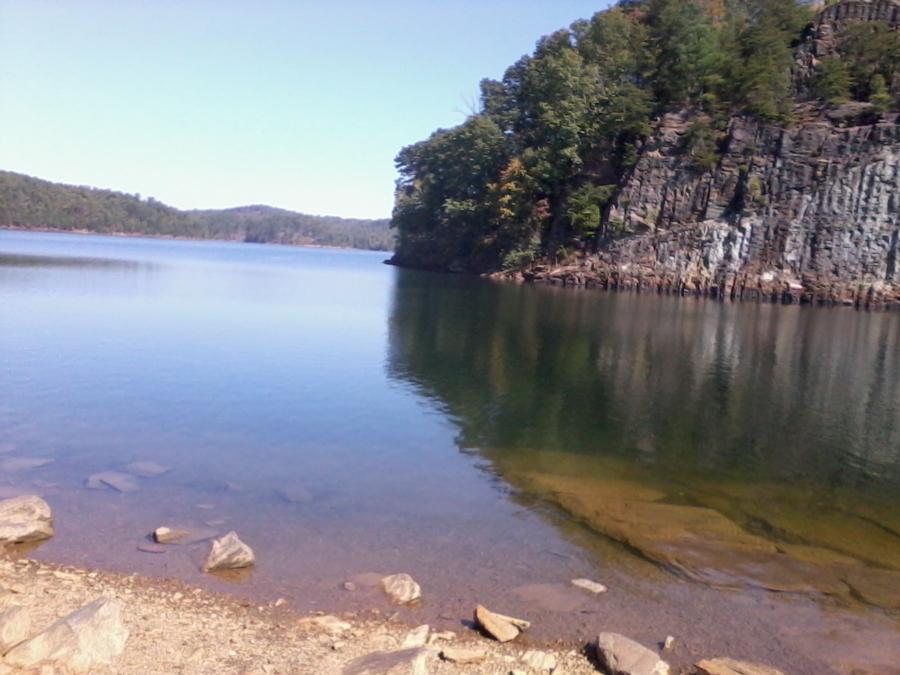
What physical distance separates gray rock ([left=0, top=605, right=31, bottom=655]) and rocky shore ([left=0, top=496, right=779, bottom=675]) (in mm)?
10

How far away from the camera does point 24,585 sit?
9.91 m

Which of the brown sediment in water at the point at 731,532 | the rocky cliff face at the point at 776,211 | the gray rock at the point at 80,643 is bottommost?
the brown sediment in water at the point at 731,532

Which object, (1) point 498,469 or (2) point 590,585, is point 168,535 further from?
(1) point 498,469

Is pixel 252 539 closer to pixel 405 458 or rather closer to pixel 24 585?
pixel 24 585

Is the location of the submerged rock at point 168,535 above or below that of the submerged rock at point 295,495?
above

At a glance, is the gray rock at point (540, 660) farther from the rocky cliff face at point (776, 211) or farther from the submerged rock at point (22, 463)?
the rocky cliff face at point (776, 211)

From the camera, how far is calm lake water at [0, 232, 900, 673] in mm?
11031

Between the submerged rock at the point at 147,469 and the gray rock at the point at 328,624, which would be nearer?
the gray rock at the point at 328,624

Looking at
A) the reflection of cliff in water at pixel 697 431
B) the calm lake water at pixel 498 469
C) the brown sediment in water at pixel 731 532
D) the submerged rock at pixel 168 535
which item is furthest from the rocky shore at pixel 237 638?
the reflection of cliff in water at pixel 697 431

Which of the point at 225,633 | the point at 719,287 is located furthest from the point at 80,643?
the point at 719,287

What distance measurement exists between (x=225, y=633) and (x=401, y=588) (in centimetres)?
253

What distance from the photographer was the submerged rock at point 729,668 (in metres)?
8.82

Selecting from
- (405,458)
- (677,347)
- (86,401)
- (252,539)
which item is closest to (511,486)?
(405,458)

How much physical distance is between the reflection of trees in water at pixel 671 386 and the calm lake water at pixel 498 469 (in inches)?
5.7
